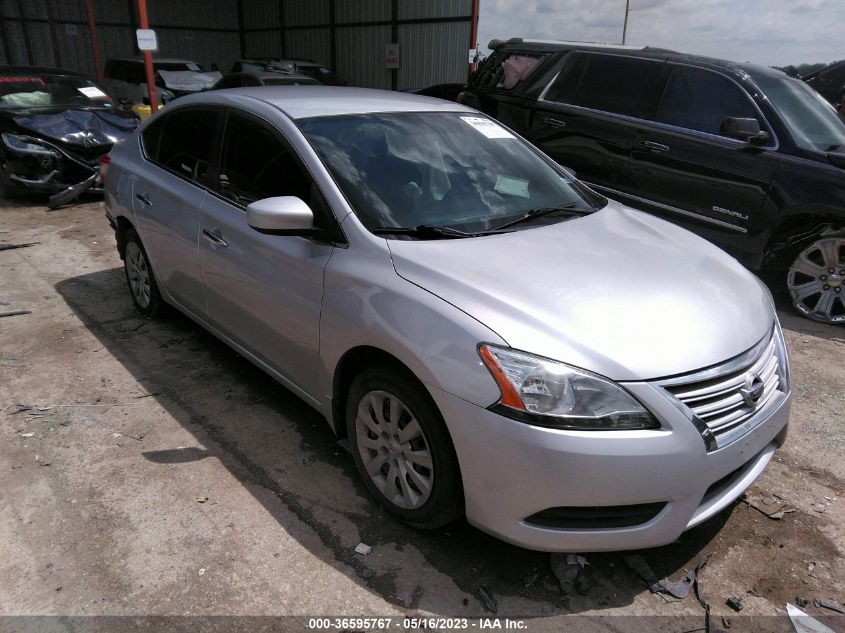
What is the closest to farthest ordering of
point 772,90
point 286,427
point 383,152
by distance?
point 383,152, point 286,427, point 772,90

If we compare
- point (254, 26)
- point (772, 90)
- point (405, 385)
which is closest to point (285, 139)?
point (405, 385)

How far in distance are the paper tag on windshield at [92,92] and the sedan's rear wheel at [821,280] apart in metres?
8.86

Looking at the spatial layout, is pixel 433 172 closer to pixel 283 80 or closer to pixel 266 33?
pixel 283 80

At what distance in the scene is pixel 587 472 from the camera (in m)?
1.98

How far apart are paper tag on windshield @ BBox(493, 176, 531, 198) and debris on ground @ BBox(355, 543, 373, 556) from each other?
175 centimetres

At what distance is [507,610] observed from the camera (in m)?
2.21

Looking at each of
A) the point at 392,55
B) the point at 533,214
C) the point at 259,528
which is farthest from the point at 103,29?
the point at 259,528

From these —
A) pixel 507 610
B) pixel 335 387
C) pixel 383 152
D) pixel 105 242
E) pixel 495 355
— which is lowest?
pixel 105 242

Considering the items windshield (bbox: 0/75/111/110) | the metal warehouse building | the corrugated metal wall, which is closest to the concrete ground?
windshield (bbox: 0/75/111/110)

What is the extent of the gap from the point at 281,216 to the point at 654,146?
4.10m

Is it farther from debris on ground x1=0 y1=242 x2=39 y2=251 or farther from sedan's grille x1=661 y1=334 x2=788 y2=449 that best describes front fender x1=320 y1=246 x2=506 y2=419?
debris on ground x1=0 y1=242 x2=39 y2=251

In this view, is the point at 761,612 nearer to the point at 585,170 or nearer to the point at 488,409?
the point at 488,409

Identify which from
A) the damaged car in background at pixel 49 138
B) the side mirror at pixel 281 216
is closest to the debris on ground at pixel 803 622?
the side mirror at pixel 281 216

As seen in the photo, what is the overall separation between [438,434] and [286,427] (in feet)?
4.43
